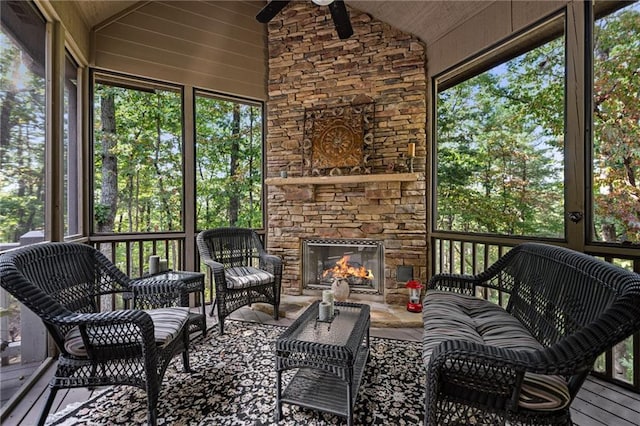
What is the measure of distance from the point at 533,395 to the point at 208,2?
16.5 feet

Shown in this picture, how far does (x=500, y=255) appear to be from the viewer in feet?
9.53

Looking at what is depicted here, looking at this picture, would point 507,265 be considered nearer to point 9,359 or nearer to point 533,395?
point 533,395

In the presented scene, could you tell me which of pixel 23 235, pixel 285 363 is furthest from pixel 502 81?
pixel 23 235

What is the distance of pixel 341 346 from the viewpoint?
5.39 ft

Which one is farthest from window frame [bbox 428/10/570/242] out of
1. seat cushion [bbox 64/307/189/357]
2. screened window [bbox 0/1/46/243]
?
screened window [bbox 0/1/46/243]

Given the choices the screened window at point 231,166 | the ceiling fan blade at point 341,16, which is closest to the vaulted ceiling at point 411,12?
the ceiling fan blade at point 341,16

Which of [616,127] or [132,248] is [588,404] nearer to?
[616,127]

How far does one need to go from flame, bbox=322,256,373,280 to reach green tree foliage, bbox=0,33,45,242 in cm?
293

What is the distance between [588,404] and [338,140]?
3.32m

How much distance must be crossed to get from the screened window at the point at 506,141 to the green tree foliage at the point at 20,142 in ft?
12.9

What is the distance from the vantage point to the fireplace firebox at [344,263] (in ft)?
12.7

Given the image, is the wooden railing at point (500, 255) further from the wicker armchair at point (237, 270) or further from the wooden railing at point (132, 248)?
the wooden railing at point (132, 248)

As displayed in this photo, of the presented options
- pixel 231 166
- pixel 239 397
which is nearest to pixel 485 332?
pixel 239 397

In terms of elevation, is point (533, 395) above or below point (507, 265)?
below
